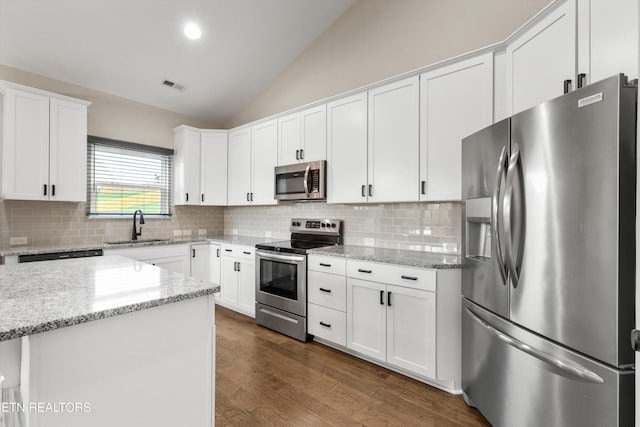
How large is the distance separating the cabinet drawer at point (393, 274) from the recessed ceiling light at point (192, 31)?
2.96 m

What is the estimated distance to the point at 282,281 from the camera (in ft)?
10.3

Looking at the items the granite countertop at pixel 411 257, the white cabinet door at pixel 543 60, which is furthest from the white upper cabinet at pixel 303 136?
the white cabinet door at pixel 543 60

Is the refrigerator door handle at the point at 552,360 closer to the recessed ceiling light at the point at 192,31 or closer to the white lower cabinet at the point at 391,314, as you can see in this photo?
the white lower cabinet at the point at 391,314

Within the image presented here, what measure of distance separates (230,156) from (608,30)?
159 inches

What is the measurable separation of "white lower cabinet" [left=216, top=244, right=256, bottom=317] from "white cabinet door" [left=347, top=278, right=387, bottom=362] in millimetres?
1443

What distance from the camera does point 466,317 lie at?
6.48 ft

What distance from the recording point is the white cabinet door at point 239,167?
4086 mm

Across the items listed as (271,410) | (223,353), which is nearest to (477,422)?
(271,410)

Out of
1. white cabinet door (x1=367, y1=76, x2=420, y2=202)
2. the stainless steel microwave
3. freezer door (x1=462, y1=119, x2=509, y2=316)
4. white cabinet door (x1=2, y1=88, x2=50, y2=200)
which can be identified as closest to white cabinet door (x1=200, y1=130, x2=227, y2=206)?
the stainless steel microwave

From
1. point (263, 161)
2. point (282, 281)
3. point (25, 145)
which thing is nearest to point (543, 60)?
point (282, 281)

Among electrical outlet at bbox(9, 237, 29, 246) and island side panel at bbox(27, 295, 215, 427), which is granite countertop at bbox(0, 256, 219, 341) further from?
electrical outlet at bbox(9, 237, 29, 246)

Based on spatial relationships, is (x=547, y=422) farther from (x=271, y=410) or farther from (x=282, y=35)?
(x=282, y=35)

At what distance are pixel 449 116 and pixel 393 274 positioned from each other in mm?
1348

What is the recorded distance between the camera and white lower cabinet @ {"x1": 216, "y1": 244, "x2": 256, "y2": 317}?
3.58 m
